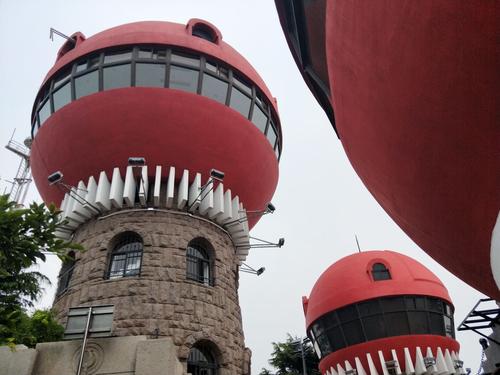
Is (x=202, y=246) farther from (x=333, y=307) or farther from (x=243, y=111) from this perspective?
(x=333, y=307)

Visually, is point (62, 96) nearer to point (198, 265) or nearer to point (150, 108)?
point (150, 108)

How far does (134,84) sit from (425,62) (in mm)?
11634

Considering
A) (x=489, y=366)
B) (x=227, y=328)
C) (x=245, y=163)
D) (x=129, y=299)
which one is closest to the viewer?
(x=129, y=299)

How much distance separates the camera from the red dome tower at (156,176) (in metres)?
13.2

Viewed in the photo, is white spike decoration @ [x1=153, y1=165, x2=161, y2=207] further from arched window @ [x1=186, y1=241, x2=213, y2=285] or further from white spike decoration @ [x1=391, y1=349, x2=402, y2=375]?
white spike decoration @ [x1=391, y1=349, x2=402, y2=375]

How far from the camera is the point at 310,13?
927 centimetres

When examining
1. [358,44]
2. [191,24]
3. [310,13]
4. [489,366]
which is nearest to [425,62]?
[358,44]

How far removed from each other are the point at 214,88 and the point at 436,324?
1617 centimetres

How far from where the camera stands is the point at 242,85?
16406mm

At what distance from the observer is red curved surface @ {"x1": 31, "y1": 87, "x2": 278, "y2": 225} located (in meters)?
14.4

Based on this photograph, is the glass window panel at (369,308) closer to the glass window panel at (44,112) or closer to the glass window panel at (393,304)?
the glass window panel at (393,304)

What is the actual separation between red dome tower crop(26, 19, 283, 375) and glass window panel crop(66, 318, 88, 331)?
10.9ft

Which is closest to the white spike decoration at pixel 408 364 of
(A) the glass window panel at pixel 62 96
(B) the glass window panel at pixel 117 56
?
(B) the glass window panel at pixel 117 56

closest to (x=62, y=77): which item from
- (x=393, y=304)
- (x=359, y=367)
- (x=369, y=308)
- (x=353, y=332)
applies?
(x=369, y=308)
